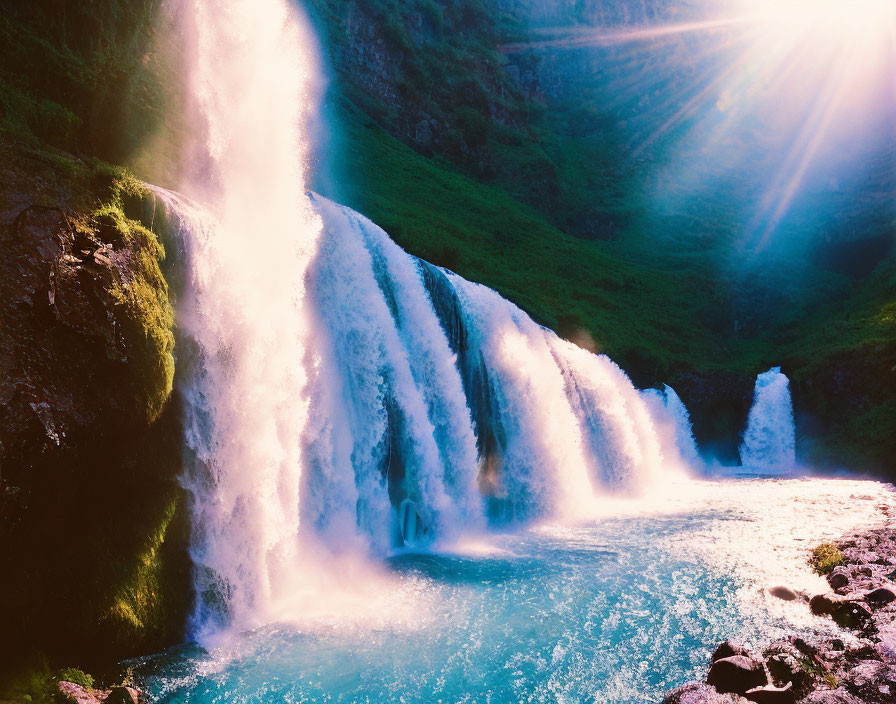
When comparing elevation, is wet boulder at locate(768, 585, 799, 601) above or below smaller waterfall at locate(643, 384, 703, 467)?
below

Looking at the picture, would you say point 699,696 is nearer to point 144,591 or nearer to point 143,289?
point 144,591

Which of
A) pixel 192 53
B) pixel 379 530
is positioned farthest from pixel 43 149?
pixel 379 530

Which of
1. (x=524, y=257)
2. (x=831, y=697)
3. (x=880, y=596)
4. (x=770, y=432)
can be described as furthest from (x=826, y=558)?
(x=524, y=257)

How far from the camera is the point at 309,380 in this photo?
43.1 feet

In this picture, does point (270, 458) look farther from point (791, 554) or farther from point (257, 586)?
point (791, 554)

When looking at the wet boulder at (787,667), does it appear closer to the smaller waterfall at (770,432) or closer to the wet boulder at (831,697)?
the wet boulder at (831,697)

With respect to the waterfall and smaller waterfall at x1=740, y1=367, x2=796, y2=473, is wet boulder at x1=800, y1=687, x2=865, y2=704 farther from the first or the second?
smaller waterfall at x1=740, y1=367, x2=796, y2=473

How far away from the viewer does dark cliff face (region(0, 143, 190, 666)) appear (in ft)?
22.0

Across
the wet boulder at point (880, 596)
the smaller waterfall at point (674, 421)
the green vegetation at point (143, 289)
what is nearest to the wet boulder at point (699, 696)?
the wet boulder at point (880, 596)

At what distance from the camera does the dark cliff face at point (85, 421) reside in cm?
671

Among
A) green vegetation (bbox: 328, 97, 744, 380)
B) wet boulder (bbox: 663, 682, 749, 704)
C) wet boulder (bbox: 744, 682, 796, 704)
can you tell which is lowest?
wet boulder (bbox: 663, 682, 749, 704)

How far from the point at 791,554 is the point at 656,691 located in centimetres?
757

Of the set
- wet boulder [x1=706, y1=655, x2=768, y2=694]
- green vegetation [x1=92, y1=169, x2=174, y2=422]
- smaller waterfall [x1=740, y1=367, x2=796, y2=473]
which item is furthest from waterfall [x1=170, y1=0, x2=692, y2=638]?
smaller waterfall [x1=740, y1=367, x2=796, y2=473]

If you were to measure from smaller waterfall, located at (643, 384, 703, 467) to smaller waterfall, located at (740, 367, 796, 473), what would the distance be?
351cm
